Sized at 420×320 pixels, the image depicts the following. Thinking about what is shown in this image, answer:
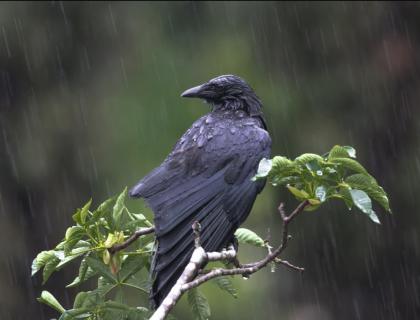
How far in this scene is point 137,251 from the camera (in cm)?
393

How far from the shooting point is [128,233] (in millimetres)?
3979

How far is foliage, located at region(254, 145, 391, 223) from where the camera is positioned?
135 inches

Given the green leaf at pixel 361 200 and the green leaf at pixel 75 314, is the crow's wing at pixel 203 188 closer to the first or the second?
the green leaf at pixel 75 314

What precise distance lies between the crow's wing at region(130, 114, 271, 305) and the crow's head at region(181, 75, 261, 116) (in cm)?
12

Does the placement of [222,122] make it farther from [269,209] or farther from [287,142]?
[287,142]

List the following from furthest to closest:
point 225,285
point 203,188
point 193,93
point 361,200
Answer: point 193,93 → point 203,188 → point 225,285 → point 361,200

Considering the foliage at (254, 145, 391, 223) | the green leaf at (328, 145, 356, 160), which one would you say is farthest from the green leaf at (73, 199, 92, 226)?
the green leaf at (328, 145, 356, 160)

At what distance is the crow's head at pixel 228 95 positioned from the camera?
17.1 ft

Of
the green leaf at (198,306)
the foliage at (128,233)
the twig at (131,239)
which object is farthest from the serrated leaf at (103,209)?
the green leaf at (198,306)

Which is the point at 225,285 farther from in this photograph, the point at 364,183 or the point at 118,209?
the point at 364,183

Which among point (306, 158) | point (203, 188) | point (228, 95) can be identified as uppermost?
point (228, 95)

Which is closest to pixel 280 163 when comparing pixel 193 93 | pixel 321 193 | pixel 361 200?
pixel 321 193

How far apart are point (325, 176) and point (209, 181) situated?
4.16ft

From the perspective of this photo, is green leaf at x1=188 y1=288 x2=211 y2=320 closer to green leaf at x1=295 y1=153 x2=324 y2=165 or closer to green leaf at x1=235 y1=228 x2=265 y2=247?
green leaf at x1=235 y1=228 x2=265 y2=247
